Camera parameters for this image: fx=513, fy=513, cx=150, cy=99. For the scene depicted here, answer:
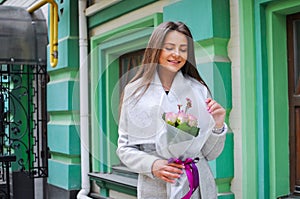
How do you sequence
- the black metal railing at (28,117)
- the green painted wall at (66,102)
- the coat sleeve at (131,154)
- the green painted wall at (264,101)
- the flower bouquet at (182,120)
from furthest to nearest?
1. the black metal railing at (28,117)
2. the green painted wall at (66,102)
3. the green painted wall at (264,101)
4. the coat sleeve at (131,154)
5. the flower bouquet at (182,120)

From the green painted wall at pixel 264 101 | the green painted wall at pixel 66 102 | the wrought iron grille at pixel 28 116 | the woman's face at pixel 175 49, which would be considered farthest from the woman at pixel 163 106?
the wrought iron grille at pixel 28 116

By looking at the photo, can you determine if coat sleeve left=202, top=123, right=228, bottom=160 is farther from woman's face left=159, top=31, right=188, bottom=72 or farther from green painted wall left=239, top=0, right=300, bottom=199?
green painted wall left=239, top=0, right=300, bottom=199

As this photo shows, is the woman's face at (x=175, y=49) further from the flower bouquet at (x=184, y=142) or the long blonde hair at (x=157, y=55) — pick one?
the flower bouquet at (x=184, y=142)

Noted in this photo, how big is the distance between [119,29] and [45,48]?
1.64 metres

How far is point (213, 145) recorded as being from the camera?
191cm

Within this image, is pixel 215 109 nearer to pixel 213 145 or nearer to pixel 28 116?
pixel 213 145

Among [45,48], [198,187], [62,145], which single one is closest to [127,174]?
[62,145]

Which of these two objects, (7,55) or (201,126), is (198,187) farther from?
(7,55)

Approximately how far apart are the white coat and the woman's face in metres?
0.08

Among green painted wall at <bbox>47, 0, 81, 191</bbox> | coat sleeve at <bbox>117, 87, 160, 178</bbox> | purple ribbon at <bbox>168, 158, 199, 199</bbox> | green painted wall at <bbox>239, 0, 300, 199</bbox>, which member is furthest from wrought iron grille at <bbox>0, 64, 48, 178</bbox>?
purple ribbon at <bbox>168, 158, 199, 199</bbox>

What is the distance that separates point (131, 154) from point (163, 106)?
0.23 metres

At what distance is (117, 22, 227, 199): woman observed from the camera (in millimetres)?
1741

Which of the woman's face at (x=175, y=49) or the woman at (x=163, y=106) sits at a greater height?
the woman's face at (x=175, y=49)

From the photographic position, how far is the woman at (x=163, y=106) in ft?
5.71
